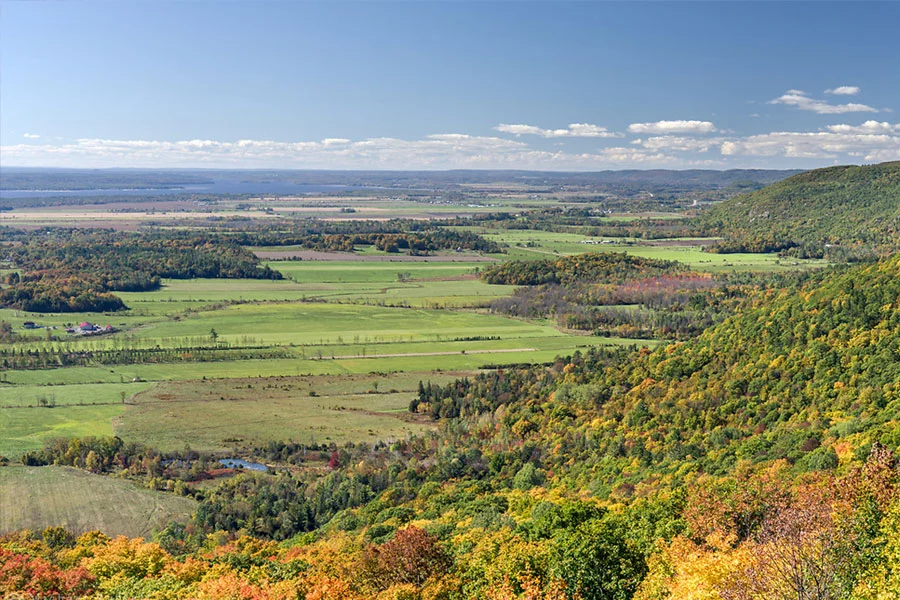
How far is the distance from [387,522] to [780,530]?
36.1m

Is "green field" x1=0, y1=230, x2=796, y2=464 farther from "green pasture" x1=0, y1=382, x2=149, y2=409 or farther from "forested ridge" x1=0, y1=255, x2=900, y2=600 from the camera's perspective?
"forested ridge" x1=0, y1=255, x2=900, y2=600

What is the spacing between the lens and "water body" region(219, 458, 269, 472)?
300 feet

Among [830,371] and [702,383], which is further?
[702,383]

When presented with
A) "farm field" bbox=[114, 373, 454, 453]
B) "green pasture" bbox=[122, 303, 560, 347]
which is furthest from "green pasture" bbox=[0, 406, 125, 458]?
"green pasture" bbox=[122, 303, 560, 347]

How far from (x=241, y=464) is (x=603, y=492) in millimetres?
46464

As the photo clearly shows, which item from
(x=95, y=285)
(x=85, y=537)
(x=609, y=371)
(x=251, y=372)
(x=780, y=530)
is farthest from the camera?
(x=95, y=285)

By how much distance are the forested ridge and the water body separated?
2254mm

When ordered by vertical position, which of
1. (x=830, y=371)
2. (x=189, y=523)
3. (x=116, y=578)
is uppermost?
(x=830, y=371)

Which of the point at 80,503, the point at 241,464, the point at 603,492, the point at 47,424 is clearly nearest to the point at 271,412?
the point at 241,464

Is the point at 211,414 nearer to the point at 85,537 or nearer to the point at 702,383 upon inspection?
the point at 85,537

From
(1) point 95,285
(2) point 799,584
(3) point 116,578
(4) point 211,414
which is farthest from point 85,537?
(1) point 95,285

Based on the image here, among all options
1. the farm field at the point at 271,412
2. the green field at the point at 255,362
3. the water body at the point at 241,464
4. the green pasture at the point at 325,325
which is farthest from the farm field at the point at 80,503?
the green pasture at the point at 325,325

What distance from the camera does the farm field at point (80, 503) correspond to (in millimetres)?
75875

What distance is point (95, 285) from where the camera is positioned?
19800cm
